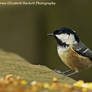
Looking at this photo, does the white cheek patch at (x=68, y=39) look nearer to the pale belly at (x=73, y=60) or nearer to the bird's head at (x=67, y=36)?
the bird's head at (x=67, y=36)

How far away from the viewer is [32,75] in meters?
4.54

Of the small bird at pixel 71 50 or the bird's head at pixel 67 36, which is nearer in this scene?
the small bird at pixel 71 50

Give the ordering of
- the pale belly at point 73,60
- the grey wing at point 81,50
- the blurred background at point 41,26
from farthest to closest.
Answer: the blurred background at point 41,26 < the grey wing at point 81,50 < the pale belly at point 73,60

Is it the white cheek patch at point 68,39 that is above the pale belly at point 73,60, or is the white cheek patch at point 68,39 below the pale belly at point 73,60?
above

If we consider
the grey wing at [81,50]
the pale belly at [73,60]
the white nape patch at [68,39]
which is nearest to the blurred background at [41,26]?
the grey wing at [81,50]

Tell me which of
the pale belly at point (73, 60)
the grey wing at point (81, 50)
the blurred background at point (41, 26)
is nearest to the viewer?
the pale belly at point (73, 60)

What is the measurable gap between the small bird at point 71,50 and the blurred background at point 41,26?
3.88m

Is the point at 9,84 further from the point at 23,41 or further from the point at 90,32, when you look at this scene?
the point at 23,41

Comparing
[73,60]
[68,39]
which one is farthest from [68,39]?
[73,60]

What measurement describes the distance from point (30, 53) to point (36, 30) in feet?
2.17

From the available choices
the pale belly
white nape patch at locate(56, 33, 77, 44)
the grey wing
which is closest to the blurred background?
the grey wing

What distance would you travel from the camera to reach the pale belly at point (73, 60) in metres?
5.59

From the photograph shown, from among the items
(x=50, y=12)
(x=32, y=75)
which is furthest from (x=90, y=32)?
(x=32, y=75)

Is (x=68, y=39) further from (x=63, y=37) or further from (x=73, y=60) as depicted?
(x=73, y=60)
